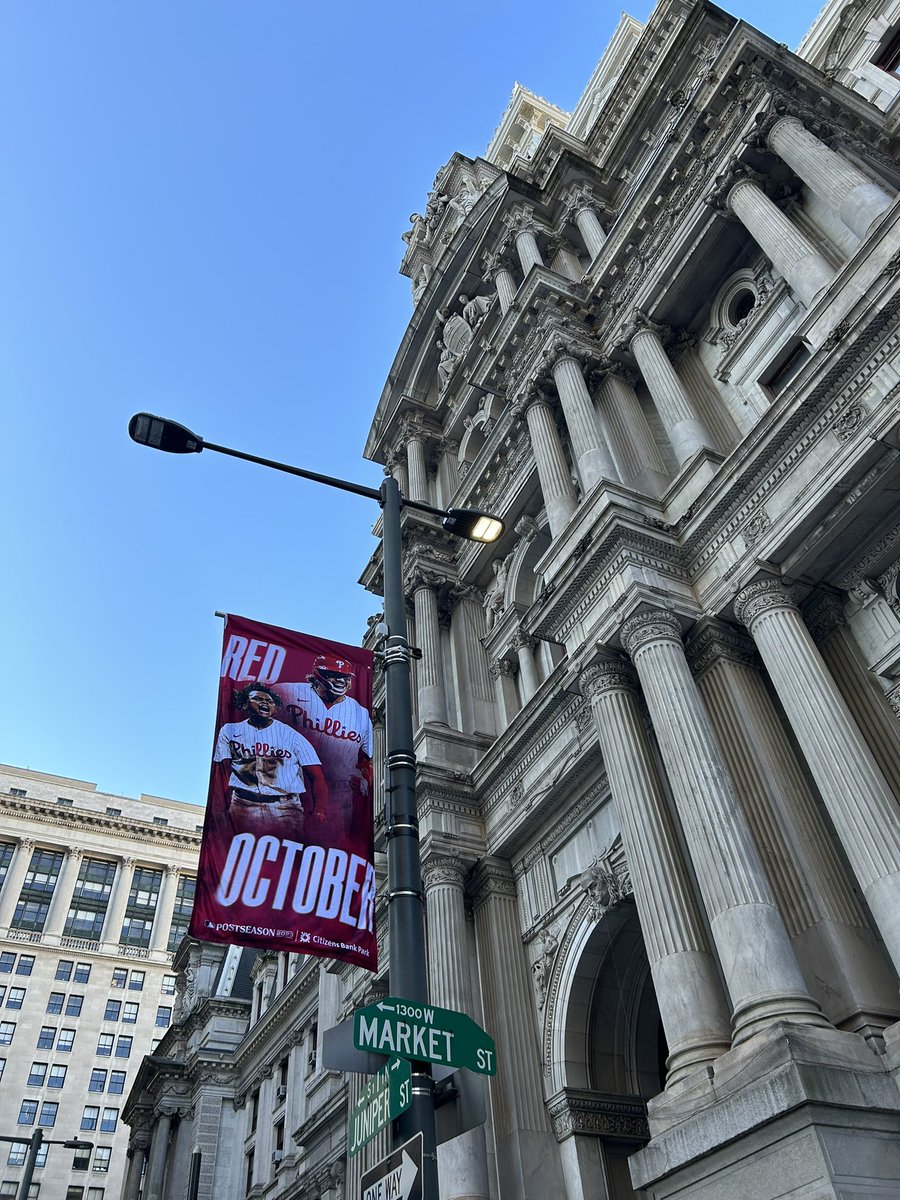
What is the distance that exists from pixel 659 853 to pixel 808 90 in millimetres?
16344

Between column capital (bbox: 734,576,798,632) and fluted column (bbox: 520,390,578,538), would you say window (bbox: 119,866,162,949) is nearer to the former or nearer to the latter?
fluted column (bbox: 520,390,578,538)

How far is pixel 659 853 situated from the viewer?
13.6m

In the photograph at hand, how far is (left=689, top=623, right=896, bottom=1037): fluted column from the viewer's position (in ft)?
37.4

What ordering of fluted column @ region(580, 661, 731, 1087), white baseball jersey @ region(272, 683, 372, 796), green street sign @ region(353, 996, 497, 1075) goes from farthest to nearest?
fluted column @ region(580, 661, 731, 1087), white baseball jersey @ region(272, 683, 372, 796), green street sign @ region(353, 996, 497, 1075)

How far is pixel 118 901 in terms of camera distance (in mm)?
94000

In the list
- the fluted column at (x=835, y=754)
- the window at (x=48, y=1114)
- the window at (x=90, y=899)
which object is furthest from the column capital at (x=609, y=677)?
the window at (x=90, y=899)

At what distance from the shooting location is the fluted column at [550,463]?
20.8m

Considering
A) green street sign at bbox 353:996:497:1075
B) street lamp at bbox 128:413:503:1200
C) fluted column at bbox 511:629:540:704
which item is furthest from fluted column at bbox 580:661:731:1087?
fluted column at bbox 511:629:540:704

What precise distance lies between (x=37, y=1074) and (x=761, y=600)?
275 feet

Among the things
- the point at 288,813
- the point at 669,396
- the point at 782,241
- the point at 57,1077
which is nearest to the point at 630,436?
the point at 669,396

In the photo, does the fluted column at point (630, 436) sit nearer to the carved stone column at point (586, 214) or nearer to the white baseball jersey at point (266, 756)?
the carved stone column at point (586, 214)

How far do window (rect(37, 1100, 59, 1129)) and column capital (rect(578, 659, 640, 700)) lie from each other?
79655 mm

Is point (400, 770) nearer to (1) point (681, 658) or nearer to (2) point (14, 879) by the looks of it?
(1) point (681, 658)

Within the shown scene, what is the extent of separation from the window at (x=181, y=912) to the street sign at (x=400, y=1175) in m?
91.6
